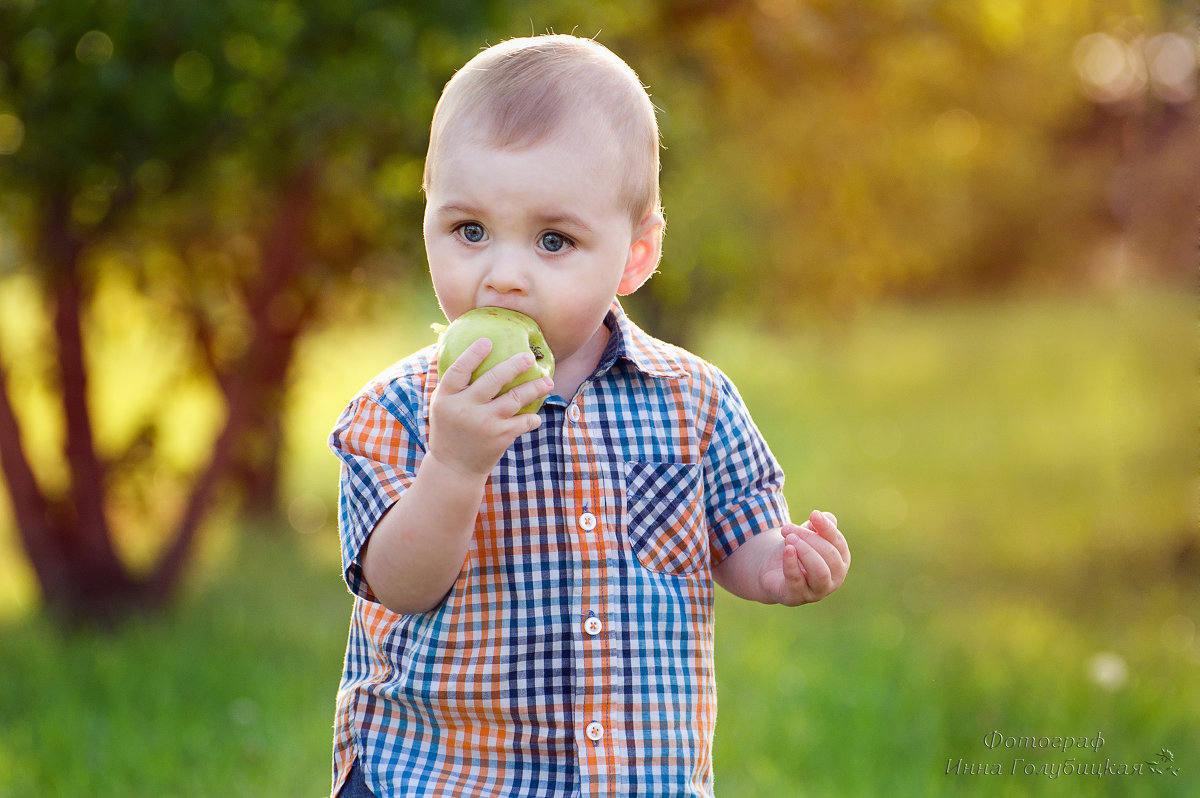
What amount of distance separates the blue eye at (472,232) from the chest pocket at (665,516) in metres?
0.45

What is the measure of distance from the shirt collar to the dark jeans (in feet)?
2.46

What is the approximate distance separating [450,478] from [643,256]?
0.59 m

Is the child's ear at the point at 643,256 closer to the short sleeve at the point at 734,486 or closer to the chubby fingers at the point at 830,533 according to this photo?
the short sleeve at the point at 734,486

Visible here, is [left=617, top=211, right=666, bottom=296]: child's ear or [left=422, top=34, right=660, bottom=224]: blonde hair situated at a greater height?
[left=422, top=34, right=660, bottom=224]: blonde hair

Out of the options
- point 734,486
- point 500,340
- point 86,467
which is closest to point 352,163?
point 86,467

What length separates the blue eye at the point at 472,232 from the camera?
75.2 inches

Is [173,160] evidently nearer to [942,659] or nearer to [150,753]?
[150,753]

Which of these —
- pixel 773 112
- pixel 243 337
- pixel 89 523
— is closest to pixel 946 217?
pixel 773 112

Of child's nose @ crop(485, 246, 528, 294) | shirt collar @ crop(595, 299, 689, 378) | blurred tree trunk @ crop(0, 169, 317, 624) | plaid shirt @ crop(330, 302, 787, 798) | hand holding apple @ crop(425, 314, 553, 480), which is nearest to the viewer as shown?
Result: hand holding apple @ crop(425, 314, 553, 480)

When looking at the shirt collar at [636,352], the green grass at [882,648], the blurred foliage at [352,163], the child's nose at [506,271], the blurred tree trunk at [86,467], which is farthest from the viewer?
the blurred tree trunk at [86,467]

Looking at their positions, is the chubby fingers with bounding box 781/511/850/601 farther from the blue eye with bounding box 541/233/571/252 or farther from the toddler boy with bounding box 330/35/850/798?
the blue eye with bounding box 541/233/571/252

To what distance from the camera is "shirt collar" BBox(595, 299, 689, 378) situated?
213 centimetres

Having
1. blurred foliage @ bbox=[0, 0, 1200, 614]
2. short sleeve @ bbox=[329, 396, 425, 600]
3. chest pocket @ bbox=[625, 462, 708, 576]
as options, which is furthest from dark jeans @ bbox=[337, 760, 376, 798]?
blurred foliage @ bbox=[0, 0, 1200, 614]

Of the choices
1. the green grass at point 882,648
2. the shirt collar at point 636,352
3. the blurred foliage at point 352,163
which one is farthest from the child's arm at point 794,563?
the blurred foliage at point 352,163
